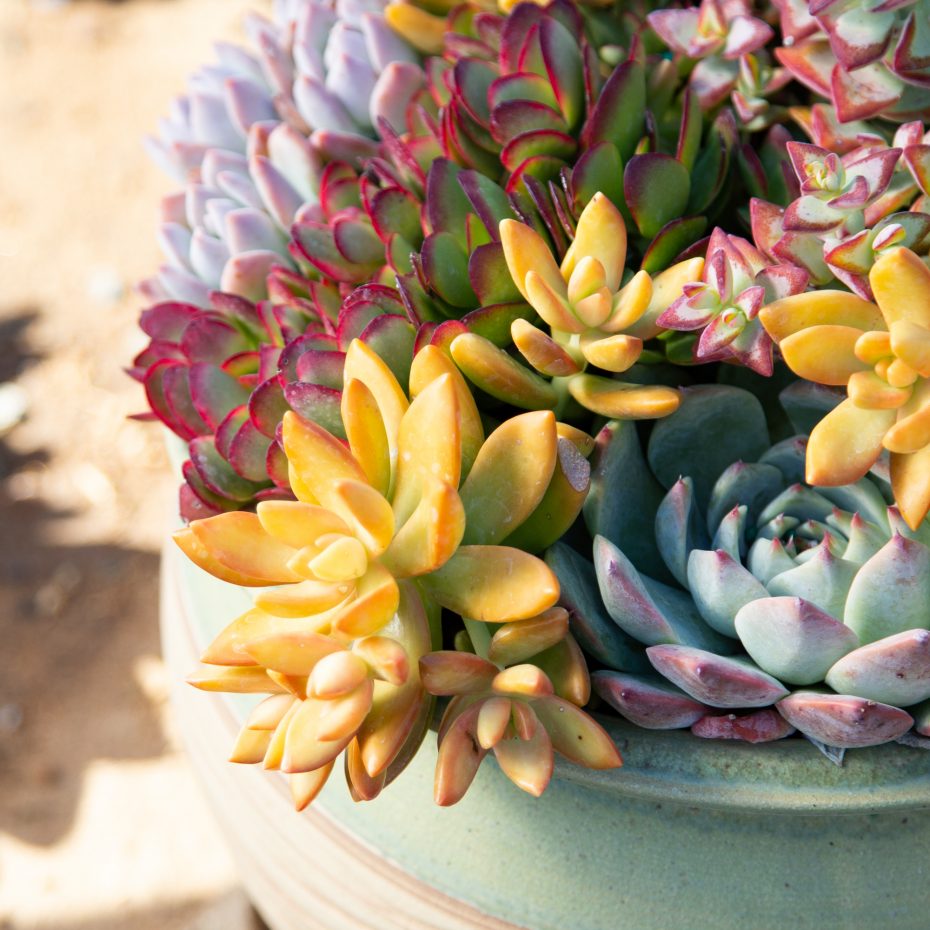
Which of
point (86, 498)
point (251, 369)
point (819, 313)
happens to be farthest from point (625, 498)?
point (86, 498)

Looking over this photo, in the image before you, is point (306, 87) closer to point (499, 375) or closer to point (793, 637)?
point (499, 375)

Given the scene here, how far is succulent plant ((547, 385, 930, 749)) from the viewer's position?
1.65 feet

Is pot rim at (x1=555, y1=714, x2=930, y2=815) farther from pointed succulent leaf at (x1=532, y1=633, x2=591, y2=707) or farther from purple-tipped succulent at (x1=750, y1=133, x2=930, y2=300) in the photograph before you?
purple-tipped succulent at (x1=750, y1=133, x2=930, y2=300)

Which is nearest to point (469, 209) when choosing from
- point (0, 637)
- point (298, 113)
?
point (298, 113)

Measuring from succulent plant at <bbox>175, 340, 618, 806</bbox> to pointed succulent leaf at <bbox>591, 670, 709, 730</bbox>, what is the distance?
0.09 ft

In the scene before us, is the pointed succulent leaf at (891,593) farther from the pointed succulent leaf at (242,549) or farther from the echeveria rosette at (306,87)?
the echeveria rosette at (306,87)

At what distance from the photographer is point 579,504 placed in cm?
55

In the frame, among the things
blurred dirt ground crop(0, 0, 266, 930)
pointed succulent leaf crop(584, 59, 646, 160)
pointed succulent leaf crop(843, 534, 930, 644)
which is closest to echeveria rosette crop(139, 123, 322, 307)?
pointed succulent leaf crop(584, 59, 646, 160)

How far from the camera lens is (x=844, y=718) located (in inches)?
19.6

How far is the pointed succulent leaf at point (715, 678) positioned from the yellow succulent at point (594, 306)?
4.7 inches

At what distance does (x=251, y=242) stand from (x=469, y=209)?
0.62 feet

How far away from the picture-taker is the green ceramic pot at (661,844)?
529 mm

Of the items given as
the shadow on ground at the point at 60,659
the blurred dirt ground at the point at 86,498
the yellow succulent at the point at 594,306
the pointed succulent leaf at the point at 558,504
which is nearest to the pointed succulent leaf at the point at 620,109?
the yellow succulent at the point at 594,306

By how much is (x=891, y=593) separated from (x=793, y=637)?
49 millimetres
